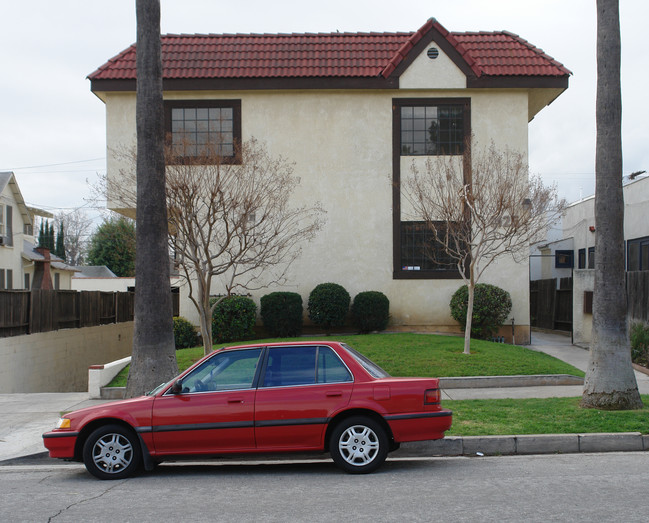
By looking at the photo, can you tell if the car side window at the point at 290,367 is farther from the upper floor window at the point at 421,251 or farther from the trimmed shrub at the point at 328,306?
the upper floor window at the point at 421,251

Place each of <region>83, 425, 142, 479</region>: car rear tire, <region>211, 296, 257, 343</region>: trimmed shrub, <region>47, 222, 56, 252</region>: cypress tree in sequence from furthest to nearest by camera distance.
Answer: <region>47, 222, 56, 252</region>: cypress tree
<region>211, 296, 257, 343</region>: trimmed shrub
<region>83, 425, 142, 479</region>: car rear tire

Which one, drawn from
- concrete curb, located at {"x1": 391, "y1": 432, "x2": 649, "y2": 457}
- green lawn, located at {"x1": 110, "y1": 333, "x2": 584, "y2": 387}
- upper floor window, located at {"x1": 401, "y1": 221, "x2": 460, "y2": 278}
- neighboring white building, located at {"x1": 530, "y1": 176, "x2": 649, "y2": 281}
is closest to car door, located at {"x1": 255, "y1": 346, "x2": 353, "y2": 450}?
concrete curb, located at {"x1": 391, "y1": 432, "x2": 649, "y2": 457}

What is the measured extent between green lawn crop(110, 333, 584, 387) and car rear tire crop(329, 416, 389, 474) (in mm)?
6740

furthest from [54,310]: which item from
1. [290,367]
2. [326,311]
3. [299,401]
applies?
[299,401]

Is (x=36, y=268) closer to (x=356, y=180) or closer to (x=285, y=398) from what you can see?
(x=356, y=180)

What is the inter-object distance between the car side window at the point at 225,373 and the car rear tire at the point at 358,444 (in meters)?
1.16

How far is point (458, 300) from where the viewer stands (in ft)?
62.4

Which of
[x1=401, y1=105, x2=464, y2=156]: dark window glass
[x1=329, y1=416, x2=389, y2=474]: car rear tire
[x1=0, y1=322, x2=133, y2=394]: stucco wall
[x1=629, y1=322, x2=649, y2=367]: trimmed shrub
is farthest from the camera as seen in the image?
[x1=401, y1=105, x2=464, y2=156]: dark window glass

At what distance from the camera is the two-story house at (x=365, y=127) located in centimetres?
Answer: 1981

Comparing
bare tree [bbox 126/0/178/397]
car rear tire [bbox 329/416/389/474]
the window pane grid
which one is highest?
the window pane grid

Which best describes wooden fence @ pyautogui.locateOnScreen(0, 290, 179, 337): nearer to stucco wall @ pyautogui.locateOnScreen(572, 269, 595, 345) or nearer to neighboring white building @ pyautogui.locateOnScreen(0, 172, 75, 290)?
neighboring white building @ pyautogui.locateOnScreen(0, 172, 75, 290)

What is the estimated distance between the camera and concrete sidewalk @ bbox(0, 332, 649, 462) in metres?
8.96

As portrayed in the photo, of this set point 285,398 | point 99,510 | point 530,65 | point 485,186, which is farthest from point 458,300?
point 99,510

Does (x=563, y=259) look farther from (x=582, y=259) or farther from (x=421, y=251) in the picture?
(x=421, y=251)
